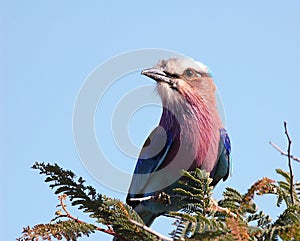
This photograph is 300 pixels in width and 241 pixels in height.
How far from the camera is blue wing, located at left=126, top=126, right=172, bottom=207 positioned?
7605 mm

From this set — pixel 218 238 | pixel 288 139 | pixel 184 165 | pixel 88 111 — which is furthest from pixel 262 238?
pixel 184 165

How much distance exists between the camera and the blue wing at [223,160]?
303 inches

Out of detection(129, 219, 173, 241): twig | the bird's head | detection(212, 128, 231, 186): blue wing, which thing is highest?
the bird's head

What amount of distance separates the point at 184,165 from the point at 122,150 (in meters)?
0.81

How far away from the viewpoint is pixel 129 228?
3592 mm

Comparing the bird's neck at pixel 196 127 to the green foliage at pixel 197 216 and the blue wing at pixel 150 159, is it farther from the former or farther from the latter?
the green foliage at pixel 197 216

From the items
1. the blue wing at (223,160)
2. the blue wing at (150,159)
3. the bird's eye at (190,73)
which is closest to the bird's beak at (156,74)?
the bird's eye at (190,73)

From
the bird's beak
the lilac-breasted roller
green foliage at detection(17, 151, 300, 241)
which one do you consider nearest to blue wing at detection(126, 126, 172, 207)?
the lilac-breasted roller

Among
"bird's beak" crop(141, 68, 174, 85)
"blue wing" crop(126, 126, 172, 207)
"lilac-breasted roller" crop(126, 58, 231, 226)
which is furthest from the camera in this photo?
"bird's beak" crop(141, 68, 174, 85)

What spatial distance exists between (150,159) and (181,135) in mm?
559

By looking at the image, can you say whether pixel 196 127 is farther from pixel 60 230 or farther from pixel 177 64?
pixel 60 230

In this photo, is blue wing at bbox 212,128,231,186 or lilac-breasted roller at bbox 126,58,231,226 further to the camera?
blue wing at bbox 212,128,231,186

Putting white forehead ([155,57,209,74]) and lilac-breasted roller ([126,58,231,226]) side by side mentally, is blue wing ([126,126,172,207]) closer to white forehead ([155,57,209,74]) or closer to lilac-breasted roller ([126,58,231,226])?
lilac-breasted roller ([126,58,231,226])

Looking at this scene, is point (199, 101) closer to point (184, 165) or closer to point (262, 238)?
point (184, 165)
